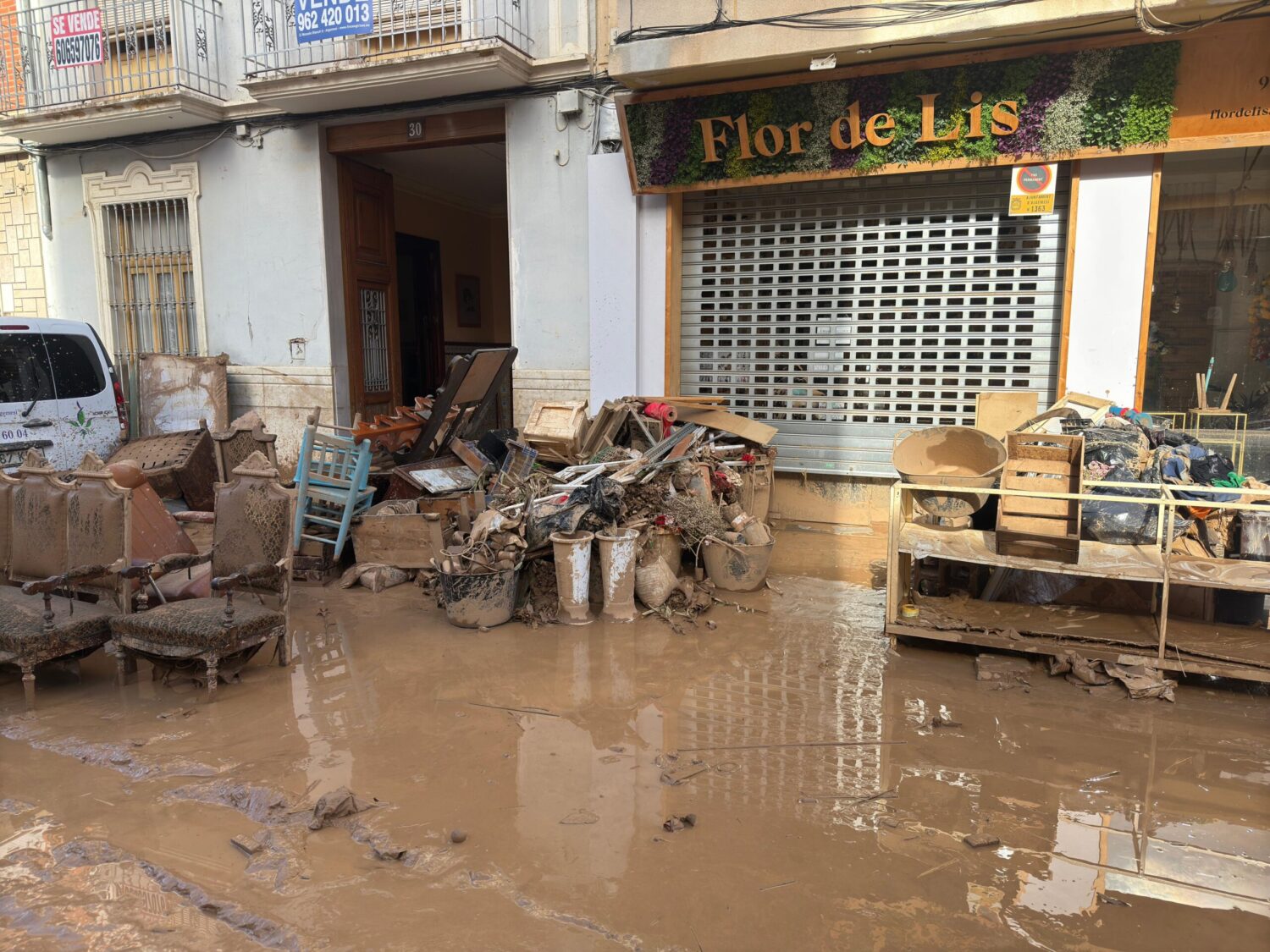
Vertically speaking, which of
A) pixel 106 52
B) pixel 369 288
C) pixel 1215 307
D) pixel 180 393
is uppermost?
pixel 106 52

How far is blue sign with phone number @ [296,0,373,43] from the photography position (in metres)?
9.02

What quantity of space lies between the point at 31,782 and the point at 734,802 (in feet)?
10.8

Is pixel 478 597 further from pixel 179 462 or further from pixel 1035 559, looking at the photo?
pixel 179 462

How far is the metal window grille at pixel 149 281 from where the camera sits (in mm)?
11438

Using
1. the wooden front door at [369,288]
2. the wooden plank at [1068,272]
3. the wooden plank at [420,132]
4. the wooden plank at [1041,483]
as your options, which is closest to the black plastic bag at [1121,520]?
the wooden plank at [1041,483]

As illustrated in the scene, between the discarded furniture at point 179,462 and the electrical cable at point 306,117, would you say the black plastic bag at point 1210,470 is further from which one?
the discarded furniture at point 179,462

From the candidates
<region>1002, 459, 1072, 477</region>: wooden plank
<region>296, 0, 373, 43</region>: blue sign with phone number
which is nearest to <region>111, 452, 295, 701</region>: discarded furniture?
<region>1002, 459, 1072, 477</region>: wooden plank

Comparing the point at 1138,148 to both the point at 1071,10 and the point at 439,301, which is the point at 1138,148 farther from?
the point at 439,301

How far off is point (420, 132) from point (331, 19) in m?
1.46

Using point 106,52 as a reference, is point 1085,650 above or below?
below

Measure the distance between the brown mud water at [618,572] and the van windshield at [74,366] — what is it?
6.17 meters

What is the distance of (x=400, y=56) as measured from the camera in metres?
9.17

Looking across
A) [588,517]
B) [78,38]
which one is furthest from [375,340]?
[588,517]

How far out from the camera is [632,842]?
10.8 ft
